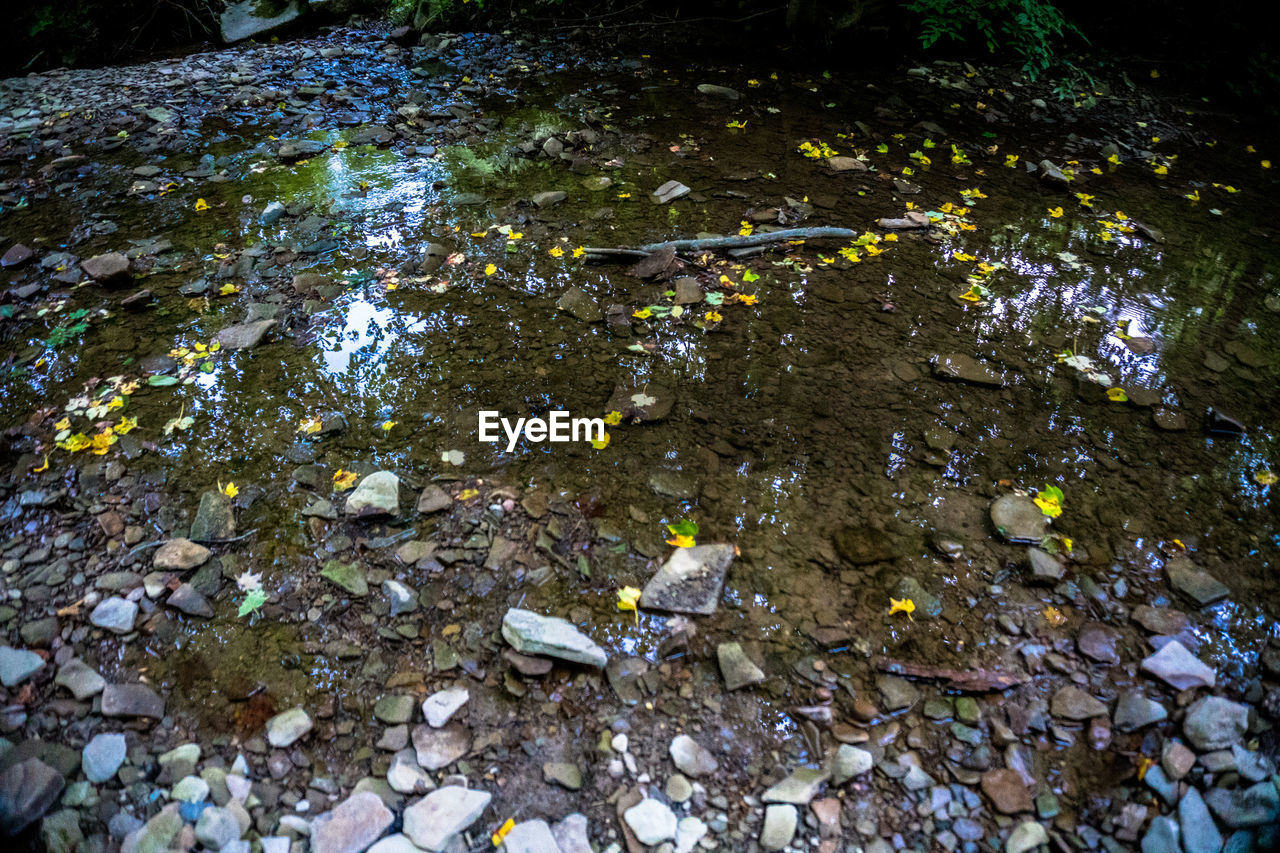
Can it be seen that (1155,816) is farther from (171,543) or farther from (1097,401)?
(171,543)

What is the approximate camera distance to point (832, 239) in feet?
12.0

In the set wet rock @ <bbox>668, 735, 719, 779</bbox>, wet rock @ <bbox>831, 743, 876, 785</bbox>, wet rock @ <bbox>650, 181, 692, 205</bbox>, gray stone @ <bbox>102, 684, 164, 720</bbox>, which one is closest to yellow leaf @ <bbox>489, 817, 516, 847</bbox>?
wet rock @ <bbox>668, 735, 719, 779</bbox>

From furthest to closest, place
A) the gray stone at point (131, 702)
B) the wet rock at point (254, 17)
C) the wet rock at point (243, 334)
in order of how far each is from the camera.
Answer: the wet rock at point (254, 17) → the wet rock at point (243, 334) → the gray stone at point (131, 702)

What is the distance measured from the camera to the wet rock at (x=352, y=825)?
1570 millimetres

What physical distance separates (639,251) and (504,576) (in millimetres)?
1923

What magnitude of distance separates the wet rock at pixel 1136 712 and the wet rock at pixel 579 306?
2306 mm

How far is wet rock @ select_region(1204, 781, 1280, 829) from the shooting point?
163 centimetres

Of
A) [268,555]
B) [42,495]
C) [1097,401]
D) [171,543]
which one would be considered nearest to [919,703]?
[1097,401]

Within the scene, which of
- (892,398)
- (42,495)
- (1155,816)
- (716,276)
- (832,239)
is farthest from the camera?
(832,239)

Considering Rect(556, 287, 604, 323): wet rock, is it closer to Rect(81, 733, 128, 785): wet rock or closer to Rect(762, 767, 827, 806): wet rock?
Rect(762, 767, 827, 806): wet rock

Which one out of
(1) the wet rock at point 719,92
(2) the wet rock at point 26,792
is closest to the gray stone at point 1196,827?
(2) the wet rock at point 26,792

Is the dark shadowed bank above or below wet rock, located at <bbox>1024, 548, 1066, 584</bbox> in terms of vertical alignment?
above

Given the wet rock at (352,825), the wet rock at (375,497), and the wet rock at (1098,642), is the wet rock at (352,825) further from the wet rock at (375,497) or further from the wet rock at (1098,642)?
the wet rock at (1098,642)

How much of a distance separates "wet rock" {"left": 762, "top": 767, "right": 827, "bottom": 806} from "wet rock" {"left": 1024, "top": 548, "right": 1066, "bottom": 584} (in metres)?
0.97
